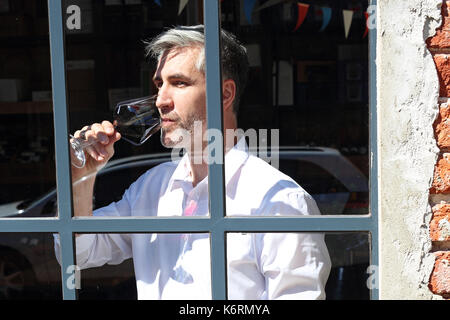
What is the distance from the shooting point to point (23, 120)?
278cm

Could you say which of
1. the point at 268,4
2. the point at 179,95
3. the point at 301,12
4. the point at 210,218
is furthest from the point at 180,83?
the point at 301,12

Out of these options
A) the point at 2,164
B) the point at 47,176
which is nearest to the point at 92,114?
the point at 47,176

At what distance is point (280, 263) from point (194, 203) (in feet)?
0.92

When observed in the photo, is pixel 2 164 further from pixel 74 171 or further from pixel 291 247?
pixel 291 247

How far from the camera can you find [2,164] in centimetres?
310

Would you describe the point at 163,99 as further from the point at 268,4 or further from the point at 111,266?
the point at 268,4

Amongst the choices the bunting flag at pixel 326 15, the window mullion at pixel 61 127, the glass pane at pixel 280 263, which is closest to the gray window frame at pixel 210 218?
the window mullion at pixel 61 127

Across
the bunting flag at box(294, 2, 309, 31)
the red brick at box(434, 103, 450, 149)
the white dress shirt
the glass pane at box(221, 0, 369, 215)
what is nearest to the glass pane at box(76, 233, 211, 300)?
the white dress shirt

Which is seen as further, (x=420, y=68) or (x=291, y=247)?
(x=291, y=247)

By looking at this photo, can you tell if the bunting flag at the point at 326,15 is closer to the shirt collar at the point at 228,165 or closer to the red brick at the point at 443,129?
the shirt collar at the point at 228,165

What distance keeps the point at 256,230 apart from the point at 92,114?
2.32 ft

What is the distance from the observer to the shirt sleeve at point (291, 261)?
5.21 ft

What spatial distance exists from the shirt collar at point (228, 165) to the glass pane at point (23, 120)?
76cm

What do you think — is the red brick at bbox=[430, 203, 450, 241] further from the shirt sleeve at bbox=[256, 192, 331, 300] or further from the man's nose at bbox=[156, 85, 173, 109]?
the man's nose at bbox=[156, 85, 173, 109]
